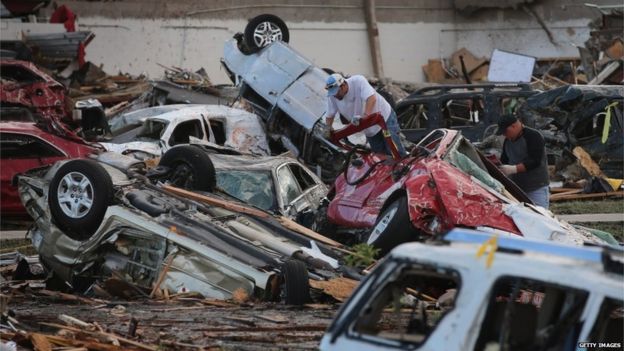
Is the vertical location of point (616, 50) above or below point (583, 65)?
above

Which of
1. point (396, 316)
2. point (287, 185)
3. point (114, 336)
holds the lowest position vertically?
point (287, 185)

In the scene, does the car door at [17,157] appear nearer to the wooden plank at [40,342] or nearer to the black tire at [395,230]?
the black tire at [395,230]

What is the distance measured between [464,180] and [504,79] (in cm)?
2017

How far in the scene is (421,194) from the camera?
31.8ft

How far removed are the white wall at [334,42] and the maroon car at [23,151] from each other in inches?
592

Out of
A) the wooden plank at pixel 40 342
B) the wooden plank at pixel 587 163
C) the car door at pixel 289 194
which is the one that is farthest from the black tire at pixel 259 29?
the wooden plank at pixel 40 342

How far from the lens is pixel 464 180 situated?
991 centimetres

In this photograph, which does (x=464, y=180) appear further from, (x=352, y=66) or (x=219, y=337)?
(x=352, y=66)

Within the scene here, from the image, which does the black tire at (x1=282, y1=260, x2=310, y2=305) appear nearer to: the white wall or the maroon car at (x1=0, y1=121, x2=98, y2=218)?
the maroon car at (x1=0, y1=121, x2=98, y2=218)

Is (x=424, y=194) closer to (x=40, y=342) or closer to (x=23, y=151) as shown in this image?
(x=40, y=342)

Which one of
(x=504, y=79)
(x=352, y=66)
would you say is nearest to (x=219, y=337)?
(x=504, y=79)

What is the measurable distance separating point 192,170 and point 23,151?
501 centimetres

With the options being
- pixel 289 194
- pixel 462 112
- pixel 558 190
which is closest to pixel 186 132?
pixel 462 112

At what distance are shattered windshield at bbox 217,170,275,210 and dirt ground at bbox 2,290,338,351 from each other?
9.05 feet
